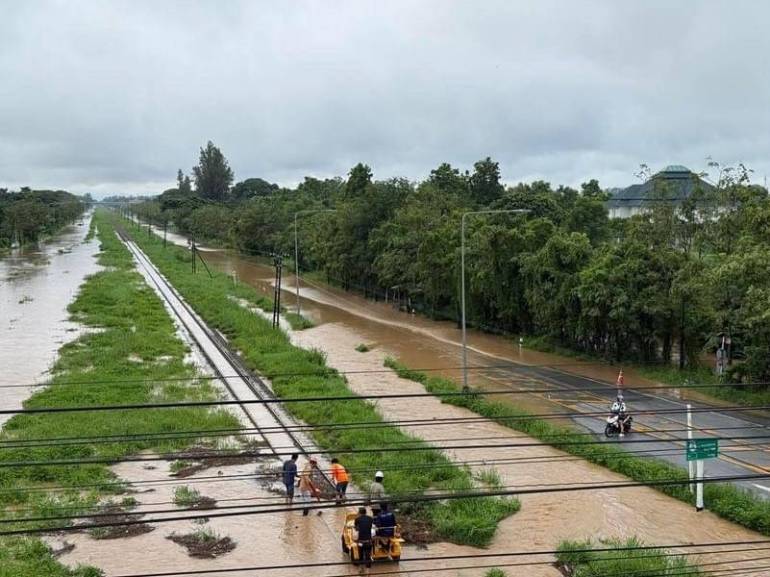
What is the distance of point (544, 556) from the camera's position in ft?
50.2

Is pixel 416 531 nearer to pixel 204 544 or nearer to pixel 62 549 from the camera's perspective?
pixel 204 544

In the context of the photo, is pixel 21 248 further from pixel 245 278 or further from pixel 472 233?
pixel 472 233

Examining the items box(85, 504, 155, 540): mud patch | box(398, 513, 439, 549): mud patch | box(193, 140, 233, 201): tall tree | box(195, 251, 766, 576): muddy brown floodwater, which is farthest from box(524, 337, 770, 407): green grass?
box(193, 140, 233, 201): tall tree

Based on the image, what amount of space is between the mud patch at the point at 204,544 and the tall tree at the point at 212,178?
164775 millimetres

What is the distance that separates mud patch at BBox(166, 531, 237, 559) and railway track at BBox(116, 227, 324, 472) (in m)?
2.48

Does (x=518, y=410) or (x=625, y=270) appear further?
(x=625, y=270)

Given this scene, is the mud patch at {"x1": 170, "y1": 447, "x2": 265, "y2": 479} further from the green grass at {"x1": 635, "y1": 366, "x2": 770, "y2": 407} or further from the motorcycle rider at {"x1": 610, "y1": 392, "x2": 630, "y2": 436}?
the green grass at {"x1": 635, "y1": 366, "x2": 770, "y2": 407}

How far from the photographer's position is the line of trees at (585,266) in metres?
28.6

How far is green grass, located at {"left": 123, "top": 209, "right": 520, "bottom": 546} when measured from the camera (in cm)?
1691

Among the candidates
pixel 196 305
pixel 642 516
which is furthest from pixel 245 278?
pixel 642 516

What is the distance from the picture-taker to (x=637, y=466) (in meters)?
19.7

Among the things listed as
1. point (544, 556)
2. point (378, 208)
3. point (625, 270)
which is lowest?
point (544, 556)

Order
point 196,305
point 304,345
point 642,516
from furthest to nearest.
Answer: point 196,305
point 304,345
point 642,516

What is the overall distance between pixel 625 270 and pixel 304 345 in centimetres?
1797
